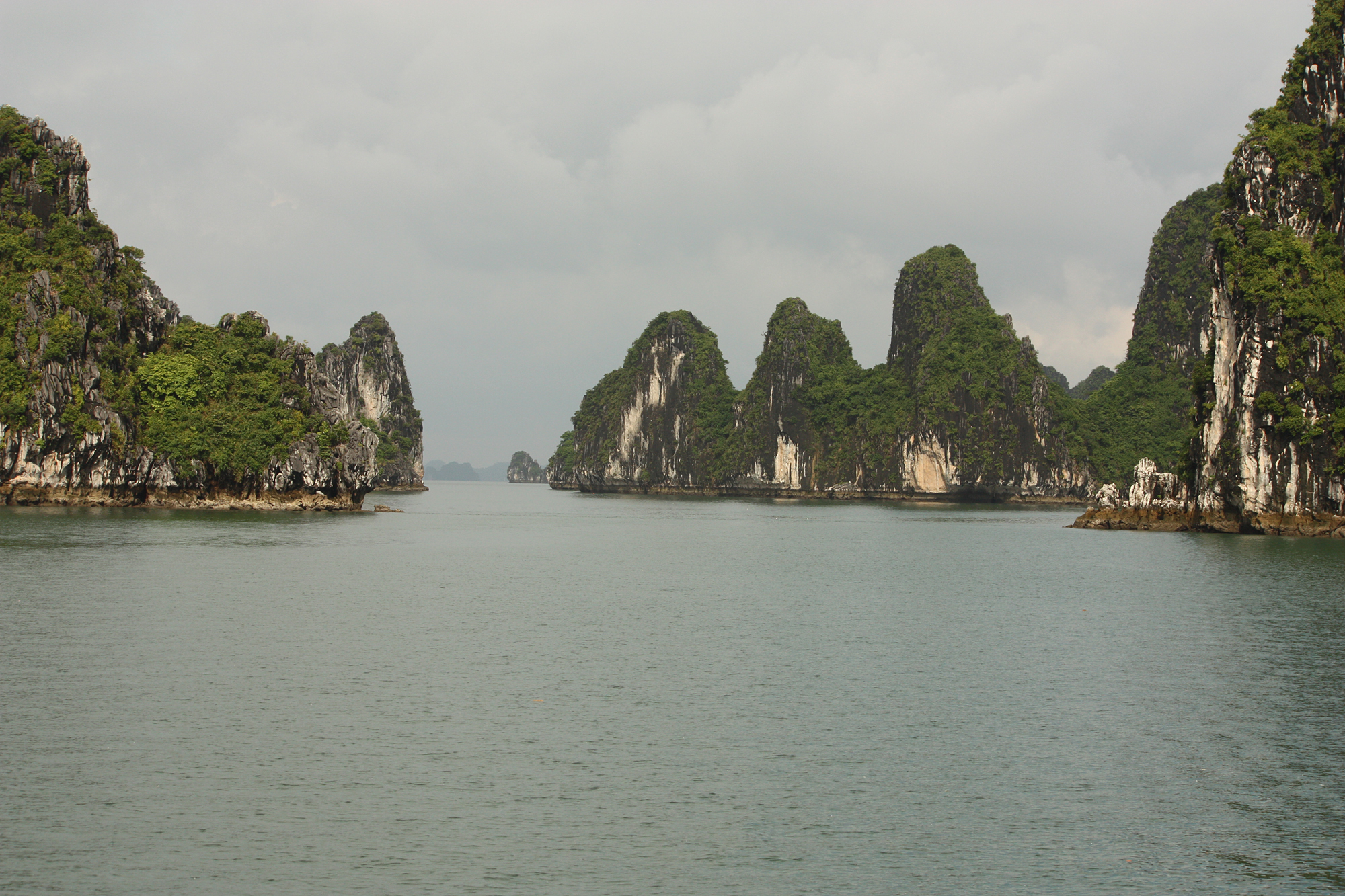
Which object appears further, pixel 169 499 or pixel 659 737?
pixel 169 499

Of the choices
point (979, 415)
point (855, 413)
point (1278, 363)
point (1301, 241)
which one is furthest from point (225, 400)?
point (855, 413)

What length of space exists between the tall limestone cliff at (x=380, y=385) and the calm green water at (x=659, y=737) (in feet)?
414

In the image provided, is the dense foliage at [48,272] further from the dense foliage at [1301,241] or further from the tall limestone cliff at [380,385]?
the tall limestone cliff at [380,385]

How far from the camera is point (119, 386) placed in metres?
67.1

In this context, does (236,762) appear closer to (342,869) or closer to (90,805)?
(90,805)

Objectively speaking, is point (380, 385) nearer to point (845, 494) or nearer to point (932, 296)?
point (845, 494)

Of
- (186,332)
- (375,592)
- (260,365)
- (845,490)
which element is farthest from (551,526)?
(845,490)

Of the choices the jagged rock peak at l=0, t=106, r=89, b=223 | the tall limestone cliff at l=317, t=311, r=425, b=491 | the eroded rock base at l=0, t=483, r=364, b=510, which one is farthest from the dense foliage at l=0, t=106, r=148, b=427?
the tall limestone cliff at l=317, t=311, r=425, b=491

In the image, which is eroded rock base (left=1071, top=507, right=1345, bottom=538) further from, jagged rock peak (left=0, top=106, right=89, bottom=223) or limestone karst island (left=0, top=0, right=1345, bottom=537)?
jagged rock peak (left=0, top=106, right=89, bottom=223)

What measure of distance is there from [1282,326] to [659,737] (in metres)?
55.0

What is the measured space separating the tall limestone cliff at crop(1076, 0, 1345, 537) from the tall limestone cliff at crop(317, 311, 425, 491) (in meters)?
115

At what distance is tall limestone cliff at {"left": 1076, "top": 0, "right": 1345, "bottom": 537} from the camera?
56219mm

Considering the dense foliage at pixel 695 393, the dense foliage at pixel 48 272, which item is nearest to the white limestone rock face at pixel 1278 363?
the dense foliage at pixel 48 272

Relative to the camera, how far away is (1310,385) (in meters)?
56.3
